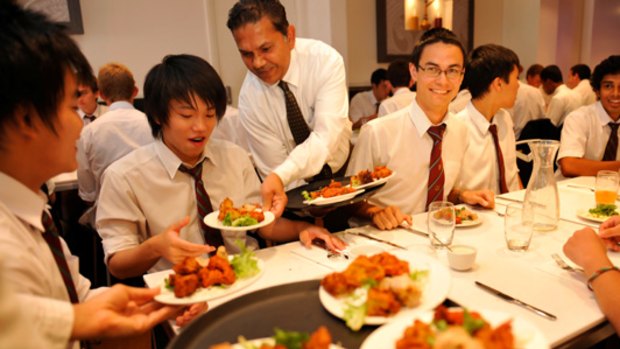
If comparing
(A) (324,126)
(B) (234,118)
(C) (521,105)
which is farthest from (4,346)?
(C) (521,105)

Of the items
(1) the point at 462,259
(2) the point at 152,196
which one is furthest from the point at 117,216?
(1) the point at 462,259

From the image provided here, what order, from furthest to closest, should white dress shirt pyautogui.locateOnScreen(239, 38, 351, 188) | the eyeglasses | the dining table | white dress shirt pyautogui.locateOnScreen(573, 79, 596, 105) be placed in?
1. white dress shirt pyautogui.locateOnScreen(573, 79, 596, 105)
2. white dress shirt pyautogui.locateOnScreen(239, 38, 351, 188)
3. the eyeglasses
4. the dining table

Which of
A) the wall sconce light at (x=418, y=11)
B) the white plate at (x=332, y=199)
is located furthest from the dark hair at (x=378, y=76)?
the white plate at (x=332, y=199)

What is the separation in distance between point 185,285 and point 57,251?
1.24 feet

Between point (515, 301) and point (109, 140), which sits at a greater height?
point (109, 140)

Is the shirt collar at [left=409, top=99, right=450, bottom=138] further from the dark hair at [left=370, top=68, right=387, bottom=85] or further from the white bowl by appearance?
the dark hair at [left=370, top=68, right=387, bottom=85]

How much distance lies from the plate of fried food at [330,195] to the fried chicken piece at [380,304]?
653 millimetres

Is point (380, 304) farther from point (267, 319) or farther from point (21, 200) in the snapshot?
point (21, 200)

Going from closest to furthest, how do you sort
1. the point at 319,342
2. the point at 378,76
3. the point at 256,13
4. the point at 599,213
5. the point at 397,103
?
the point at 319,342
the point at 599,213
the point at 256,13
the point at 397,103
the point at 378,76

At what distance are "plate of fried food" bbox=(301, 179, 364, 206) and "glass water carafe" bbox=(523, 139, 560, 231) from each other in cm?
72

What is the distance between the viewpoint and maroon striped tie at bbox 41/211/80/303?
121 cm

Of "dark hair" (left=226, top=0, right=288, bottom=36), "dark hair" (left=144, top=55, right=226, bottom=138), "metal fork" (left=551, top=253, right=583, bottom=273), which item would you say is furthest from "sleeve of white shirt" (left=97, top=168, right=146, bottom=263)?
"metal fork" (left=551, top=253, right=583, bottom=273)

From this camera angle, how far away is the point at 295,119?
2.42 metres

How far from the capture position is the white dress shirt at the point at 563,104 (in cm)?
622
